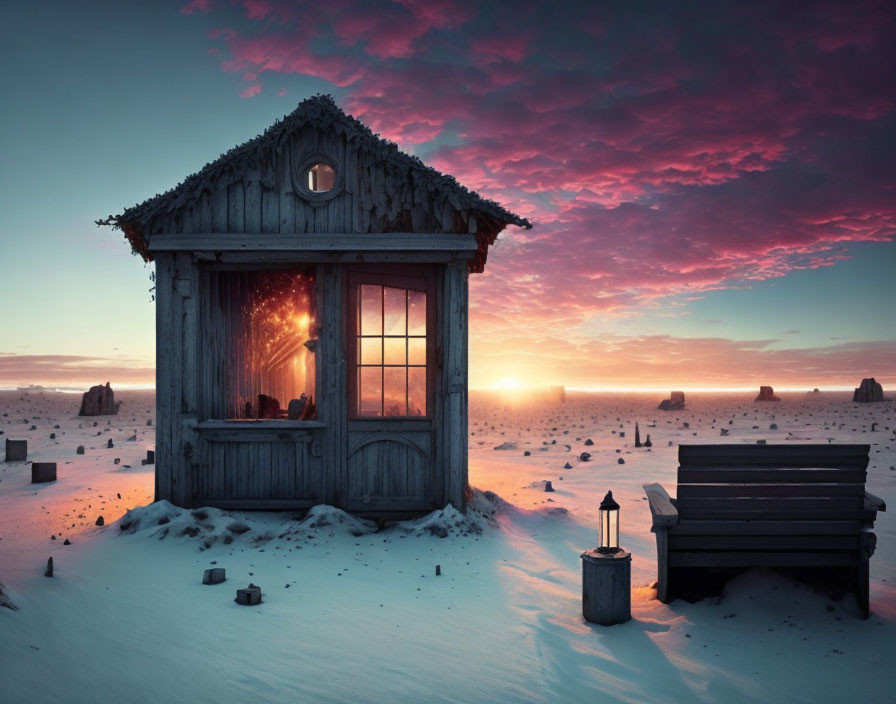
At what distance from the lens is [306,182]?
360 inches

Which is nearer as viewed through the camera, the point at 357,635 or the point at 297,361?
the point at 357,635

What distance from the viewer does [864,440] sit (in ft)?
70.5

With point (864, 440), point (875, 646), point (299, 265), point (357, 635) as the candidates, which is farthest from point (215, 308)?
point (864, 440)

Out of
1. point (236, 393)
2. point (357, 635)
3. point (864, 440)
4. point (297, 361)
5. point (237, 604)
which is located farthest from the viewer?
point (864, 440)

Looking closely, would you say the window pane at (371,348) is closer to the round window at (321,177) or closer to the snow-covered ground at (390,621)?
the snow-covered ground at (390,621)

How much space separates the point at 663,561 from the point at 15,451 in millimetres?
16653

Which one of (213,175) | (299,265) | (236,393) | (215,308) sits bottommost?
(236,393)

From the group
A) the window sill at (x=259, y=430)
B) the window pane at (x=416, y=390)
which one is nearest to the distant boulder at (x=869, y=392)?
Result: the window pane at (x=416, y=390)

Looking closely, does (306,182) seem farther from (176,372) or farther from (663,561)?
(663,561)

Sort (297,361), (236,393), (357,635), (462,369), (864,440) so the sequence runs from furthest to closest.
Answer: (864,440) → (297,361) → (236,393) → (462,369) → (357,635)

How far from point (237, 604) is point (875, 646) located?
5.57 meters

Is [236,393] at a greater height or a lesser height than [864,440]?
greater

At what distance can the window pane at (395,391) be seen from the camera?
912 cm

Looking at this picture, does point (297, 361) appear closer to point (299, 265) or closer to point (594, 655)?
point (299, 265)
